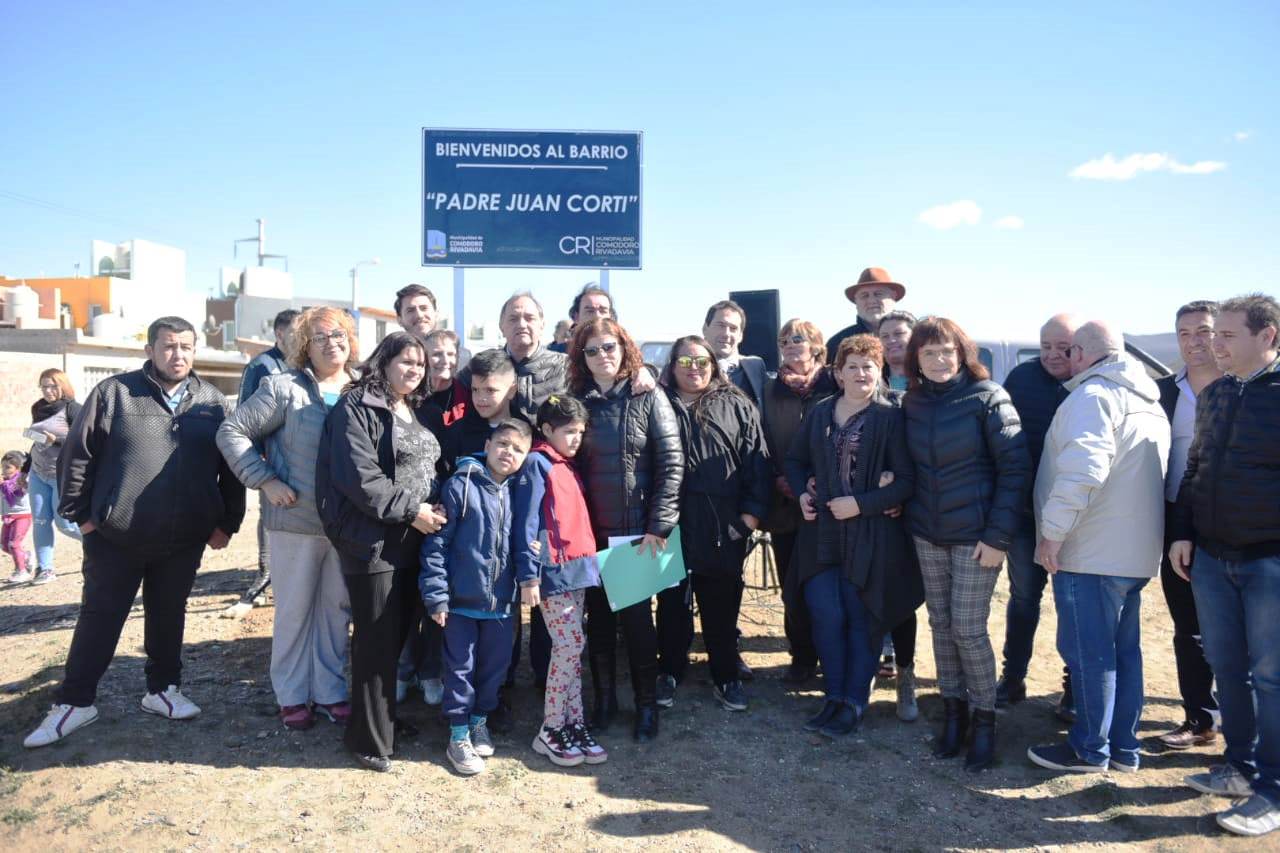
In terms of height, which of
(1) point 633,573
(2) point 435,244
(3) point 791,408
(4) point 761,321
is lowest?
(1) point 633,573

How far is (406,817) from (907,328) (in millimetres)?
3608

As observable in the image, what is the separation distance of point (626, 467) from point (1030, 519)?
207cm

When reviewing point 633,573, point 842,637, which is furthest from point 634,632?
point 842,637

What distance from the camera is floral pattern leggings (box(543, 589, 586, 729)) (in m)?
3.75

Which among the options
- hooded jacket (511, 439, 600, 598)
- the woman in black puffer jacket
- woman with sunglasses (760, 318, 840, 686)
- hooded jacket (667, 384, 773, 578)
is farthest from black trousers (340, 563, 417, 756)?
the woman in black puffer jacket

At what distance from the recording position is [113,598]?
3.84 metres

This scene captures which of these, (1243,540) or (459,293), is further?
(459,293)

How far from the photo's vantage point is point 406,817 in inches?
128

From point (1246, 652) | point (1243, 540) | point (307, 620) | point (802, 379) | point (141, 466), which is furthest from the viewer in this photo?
point (802, 379)

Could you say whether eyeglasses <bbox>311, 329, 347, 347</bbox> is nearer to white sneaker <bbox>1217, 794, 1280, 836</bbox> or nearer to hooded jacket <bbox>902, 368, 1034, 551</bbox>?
hooded jacket <bbox>902, 368, 1034, 551</bbox>

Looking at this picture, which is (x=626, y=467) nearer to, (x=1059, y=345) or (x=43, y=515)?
(x=1059, y=345)

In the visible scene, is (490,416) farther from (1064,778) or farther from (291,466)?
(1064,778)

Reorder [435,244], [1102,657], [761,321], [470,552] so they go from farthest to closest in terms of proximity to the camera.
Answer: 1. [435,244]
2. [761,321]
3. [470,552]
4. [1102,657]

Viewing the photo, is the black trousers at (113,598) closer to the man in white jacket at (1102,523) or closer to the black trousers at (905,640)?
the black trousers at (905,640)
